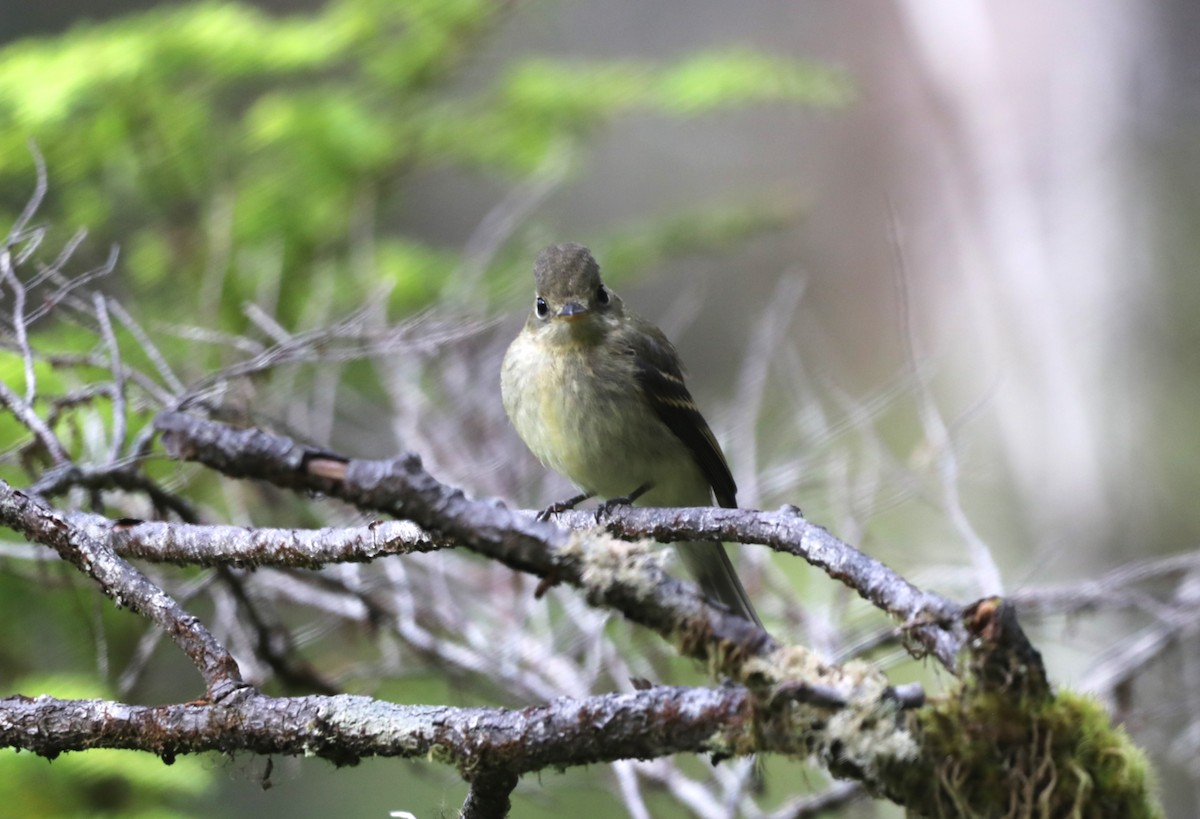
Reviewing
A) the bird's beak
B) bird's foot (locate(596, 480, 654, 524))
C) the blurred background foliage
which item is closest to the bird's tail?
bird's foot (locate(596, 480, 654, 524))

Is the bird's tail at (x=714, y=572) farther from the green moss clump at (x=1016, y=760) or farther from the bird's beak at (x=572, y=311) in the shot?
the green moss clump at (x=1016, y=760)

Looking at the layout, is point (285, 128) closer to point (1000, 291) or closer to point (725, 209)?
point (725, 209)

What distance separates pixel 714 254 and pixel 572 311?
2.97 meters

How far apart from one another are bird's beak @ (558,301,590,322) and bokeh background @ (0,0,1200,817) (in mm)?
421

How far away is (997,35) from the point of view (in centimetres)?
727

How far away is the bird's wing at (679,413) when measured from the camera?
4.00 metres

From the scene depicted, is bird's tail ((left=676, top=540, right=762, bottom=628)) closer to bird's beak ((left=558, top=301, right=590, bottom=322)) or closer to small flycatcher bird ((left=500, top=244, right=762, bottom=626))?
small flycatcher bird ((left=500, top=244, right=762, bottom=626))

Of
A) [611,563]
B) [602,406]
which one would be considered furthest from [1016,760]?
[602,406]

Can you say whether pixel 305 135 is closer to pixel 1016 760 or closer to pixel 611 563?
pixel 611 563

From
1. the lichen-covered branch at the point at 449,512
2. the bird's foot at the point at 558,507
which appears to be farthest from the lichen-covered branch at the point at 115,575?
the bird's foot at the point at 558,507

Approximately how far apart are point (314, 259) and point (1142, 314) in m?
4.68

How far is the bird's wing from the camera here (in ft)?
13.1

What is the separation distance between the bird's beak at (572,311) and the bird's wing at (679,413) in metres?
0.27

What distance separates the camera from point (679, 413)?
4.05 meters
